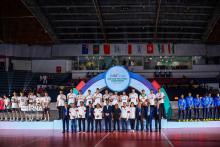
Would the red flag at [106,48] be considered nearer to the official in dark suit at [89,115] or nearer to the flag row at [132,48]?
the flag row at [132,48]

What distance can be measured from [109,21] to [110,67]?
20.3 ft

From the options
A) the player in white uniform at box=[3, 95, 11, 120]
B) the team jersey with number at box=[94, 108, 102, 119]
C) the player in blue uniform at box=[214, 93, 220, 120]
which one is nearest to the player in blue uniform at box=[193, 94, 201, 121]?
the player in blue uniform at box=[214, 93, 220, 120]

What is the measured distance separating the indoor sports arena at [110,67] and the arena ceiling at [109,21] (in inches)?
3.9

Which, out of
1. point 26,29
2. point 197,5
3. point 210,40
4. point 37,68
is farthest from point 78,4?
point 210,40

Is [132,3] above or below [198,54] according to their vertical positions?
above

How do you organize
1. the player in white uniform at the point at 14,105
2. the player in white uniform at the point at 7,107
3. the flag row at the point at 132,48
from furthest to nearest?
the flag row at the point at 132,48 → the player in white uniform at the point at 7,107 → the player in white uniform at the point at 14,105

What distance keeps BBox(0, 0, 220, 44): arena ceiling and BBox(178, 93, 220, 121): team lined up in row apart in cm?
1189

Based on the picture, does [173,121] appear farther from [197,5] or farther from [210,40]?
[210,40]

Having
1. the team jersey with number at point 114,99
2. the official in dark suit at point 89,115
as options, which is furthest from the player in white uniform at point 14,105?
the team jersey with number at point 114,99

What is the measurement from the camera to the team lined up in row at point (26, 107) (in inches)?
952

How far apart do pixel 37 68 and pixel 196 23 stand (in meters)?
19.7

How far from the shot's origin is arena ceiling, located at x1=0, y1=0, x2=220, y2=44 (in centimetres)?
3509

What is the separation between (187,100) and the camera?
25344 mm

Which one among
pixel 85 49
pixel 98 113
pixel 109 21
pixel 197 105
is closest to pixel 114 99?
pixel 98 113
